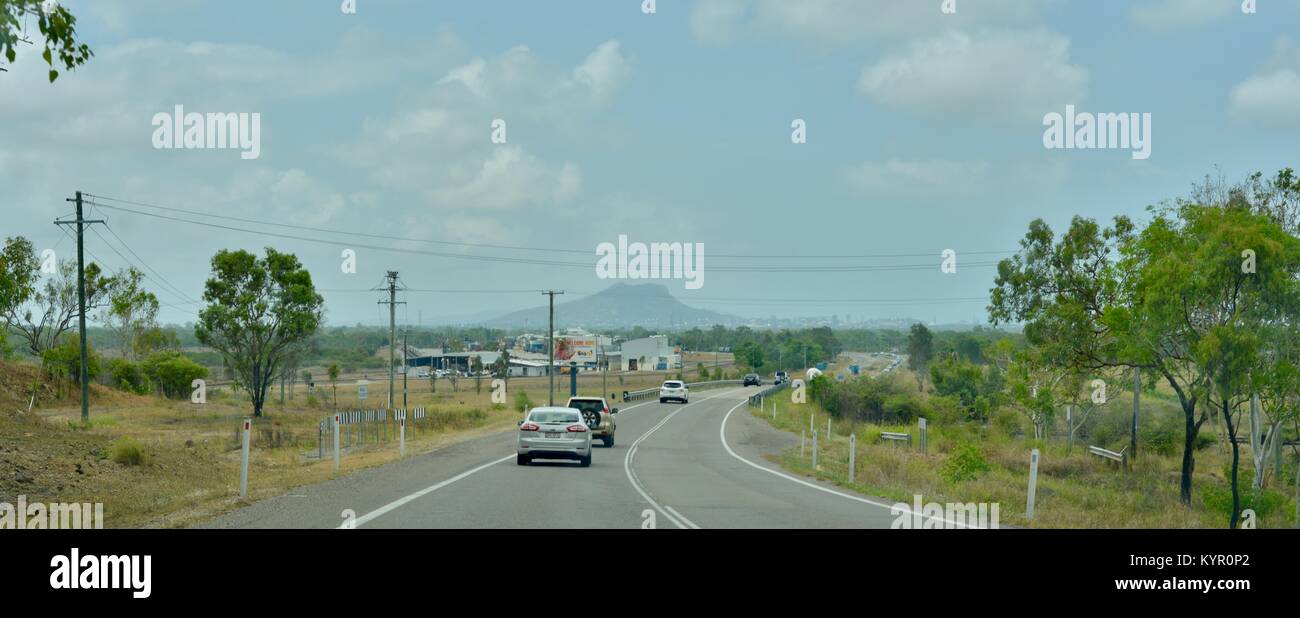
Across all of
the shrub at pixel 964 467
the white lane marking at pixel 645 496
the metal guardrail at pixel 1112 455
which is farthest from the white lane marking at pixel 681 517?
the metal guardrail at pixel 1112 455

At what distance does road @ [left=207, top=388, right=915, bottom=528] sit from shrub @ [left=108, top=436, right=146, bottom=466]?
18.9 ft

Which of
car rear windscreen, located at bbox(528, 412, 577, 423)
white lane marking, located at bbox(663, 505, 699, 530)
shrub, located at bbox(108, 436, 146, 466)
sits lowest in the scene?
shrub, located at bbox(108, 436, 146, 466)

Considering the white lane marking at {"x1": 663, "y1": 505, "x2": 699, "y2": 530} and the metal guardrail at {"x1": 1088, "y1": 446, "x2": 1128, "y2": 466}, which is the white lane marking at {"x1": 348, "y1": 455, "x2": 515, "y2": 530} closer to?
the white lane marking at {"x1": 663, "y1": 505, "x2": 699, "y2": 530}

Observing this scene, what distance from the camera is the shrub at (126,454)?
965 inches

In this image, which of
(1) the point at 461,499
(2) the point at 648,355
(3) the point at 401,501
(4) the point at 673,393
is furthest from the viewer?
(2) the point at 648,355

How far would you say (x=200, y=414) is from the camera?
55969 millimetres

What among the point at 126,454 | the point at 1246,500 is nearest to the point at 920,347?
the point at 1246,500

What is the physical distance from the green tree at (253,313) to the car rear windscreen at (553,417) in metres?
34.4

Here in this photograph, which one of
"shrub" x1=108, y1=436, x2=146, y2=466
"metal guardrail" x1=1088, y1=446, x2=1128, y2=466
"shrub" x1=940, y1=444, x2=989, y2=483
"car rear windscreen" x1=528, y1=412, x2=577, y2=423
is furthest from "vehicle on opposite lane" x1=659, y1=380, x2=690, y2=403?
"shrub" x1=108, y1=436, x2=146, y2=466

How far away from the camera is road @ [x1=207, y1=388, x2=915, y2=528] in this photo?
13852 millimetres

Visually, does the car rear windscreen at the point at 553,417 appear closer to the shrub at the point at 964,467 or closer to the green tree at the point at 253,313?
the shrub at the point at 964,467

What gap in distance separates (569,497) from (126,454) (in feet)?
42.8

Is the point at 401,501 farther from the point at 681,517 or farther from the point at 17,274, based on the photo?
the point at 17,274

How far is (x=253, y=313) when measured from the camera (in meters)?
56.1
